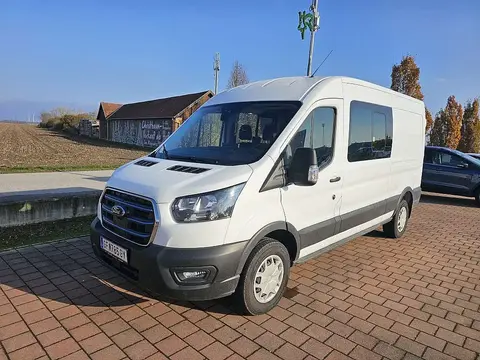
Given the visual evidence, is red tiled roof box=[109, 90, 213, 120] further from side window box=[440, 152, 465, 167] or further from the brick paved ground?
the brick paved ground

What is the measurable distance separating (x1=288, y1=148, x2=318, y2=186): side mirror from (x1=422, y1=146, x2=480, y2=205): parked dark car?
986 centimetres

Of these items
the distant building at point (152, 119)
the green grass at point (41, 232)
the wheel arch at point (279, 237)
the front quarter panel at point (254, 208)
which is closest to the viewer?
the front quarter panel at point (254, 208)

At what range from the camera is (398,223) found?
6230 mm

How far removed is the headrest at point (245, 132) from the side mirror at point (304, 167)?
0.65m

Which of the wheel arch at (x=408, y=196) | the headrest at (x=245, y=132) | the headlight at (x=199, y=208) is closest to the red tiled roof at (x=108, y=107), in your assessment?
the wheel arch at (x=408, y=196)

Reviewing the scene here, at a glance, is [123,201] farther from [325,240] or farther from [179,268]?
[325,240]

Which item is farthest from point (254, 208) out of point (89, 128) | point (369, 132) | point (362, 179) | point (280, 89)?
point (89, 128)

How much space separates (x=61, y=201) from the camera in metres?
6.08

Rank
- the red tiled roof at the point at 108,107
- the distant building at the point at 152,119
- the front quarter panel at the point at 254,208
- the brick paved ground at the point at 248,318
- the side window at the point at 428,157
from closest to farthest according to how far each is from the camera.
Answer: the brick paved ground at the point at 248,318, the front quarter panel at the point at 254,208, the side window at the point at 428,157, the distant building at the point at 152,119, the red tiled roof at the point at 108,107

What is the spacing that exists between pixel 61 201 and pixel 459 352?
6036 mm

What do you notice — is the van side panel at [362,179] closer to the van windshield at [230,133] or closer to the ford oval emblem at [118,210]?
the van windshield at [230,133]

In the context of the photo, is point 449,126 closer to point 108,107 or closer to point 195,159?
point 195,159

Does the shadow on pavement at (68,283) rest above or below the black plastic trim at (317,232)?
below

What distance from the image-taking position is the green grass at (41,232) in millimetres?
5086
